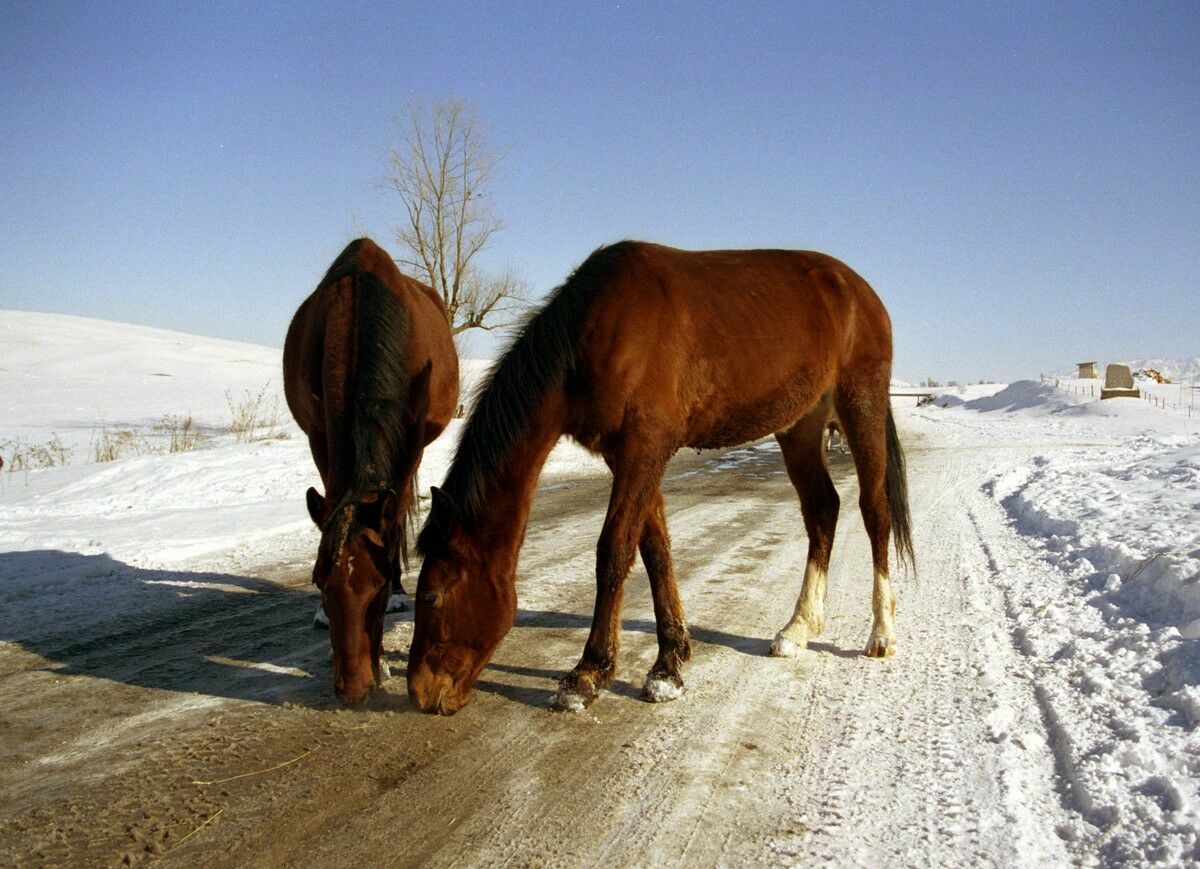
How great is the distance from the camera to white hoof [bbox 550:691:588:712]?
12.0ft

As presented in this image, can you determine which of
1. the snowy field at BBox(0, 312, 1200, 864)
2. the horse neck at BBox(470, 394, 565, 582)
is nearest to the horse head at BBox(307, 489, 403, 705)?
the horse neck at BBox(470, 394, 565, 582)

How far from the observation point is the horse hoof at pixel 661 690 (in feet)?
12.4

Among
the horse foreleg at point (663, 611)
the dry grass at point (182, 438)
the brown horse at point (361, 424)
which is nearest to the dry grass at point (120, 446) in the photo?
the dry grass at point (182, 438)

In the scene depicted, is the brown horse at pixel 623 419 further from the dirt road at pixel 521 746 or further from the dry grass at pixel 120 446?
the dry grass at pixel 120 446

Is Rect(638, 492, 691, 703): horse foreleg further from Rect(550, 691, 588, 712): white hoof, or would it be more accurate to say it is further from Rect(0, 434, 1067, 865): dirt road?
Rect(550, 691, 588, 712): white hoof

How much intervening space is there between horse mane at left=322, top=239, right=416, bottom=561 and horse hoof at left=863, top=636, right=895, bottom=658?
2716 mm

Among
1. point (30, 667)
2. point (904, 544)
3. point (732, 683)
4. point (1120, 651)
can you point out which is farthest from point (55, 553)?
point (1120, 651)

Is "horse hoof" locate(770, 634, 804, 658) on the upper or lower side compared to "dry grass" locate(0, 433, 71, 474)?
upper

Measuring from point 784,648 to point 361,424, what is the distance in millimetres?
2668

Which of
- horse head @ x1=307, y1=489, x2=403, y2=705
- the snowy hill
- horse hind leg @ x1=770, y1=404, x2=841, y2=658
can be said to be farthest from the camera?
the snowy hill

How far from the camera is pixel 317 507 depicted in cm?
373

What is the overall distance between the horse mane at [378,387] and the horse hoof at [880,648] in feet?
8.91

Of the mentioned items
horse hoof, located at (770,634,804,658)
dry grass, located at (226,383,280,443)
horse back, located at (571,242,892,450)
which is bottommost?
horse hoof, located at (770,634,804,658)

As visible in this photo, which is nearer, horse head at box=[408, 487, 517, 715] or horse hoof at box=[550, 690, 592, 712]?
horse head at box=[408, 487, 517, 715]
